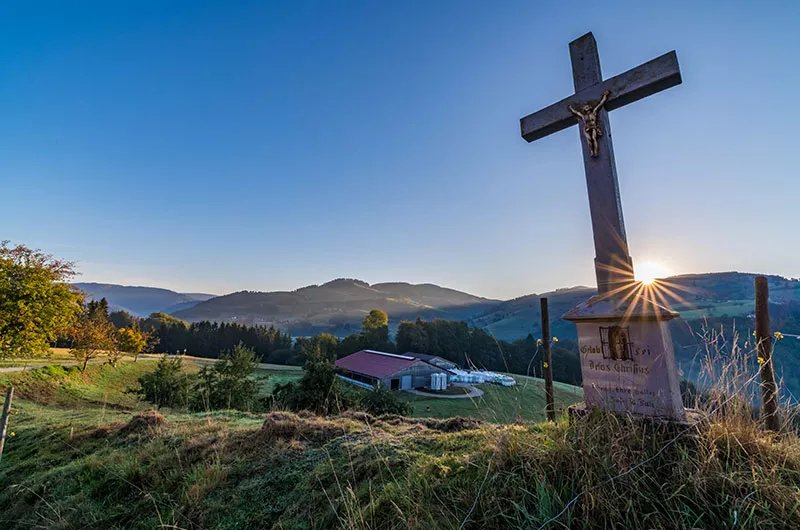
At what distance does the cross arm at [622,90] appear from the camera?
3.80m

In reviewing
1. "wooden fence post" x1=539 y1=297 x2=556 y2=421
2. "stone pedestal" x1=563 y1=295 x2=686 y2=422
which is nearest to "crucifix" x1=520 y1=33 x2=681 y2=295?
"stone pedestal" x1=563 y1=295 x2=686 y2=422

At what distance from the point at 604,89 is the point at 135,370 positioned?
1591 inches

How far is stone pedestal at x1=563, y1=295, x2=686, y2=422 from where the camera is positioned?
2.93m

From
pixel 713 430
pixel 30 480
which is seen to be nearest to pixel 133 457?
pixel 30 480

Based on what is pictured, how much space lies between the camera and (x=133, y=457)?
4816mm

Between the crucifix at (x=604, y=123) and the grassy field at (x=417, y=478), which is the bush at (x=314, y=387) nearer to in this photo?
the grassy field at (x=417, y=478)

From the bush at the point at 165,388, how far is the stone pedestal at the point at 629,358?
72.6 ft

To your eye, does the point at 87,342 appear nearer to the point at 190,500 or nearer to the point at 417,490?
the point at 190,500

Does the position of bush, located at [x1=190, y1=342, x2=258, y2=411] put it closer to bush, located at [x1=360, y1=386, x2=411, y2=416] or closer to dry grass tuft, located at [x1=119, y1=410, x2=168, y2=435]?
bush, located at [x1=360, y1=386, x2=411, y2=416]

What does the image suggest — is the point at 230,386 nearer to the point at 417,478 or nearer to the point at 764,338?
the point at 417,478

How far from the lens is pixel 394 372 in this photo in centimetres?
3847

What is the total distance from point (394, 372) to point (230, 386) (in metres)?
21.3

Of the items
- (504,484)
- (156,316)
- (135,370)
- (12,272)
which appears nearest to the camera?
(504,484)

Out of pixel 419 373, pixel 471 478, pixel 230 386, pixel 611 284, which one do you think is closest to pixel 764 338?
pixel 611 284
